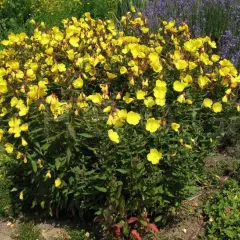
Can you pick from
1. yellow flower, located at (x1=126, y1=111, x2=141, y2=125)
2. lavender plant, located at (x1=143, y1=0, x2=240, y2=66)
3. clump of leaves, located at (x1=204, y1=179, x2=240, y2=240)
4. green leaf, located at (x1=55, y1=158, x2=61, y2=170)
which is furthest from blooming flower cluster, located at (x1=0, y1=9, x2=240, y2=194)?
lavender plant, located at (x1=143, y1=0, x2=240, y2=66)

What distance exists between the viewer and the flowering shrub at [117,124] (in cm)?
261

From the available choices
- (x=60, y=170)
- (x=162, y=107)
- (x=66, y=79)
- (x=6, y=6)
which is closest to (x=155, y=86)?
(x=162, y=107)

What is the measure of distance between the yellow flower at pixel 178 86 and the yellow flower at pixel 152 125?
323 millimetres

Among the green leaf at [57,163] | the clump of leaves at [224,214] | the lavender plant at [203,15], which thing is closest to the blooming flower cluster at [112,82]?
the green leaf at [57,163]

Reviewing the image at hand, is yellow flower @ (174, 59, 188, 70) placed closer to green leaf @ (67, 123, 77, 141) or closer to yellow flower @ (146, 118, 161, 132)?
yellow flower @ (146, 118, 161, 132)

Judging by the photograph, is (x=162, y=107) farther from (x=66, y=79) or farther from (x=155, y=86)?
(x=66, y=79)

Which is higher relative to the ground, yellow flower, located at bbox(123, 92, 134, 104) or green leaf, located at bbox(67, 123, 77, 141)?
green leaf, located at bbox(67, 123, 77, 141)

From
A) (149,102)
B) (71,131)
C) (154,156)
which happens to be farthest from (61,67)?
(154,156)

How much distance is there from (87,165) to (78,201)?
0.30 metres

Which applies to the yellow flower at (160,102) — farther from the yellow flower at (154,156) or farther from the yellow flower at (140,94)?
the yellow flower at (154,156)

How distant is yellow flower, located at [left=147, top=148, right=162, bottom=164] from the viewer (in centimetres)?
252

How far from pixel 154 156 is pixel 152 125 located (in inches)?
7.3

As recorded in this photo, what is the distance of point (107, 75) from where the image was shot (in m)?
3.03

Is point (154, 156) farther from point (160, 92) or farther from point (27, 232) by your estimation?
point (27, 232)
